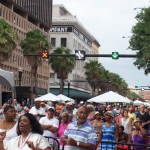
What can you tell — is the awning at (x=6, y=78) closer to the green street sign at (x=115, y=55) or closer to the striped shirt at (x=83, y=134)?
the green street sign at (x=115, y=55)

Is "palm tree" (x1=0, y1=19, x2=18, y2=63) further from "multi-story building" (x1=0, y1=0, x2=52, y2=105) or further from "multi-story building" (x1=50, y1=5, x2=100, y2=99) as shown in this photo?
"multi-story building" (x1=50, y1=5, x2=100, y2=99)

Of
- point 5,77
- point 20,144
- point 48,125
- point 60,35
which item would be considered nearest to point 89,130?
point 20,144

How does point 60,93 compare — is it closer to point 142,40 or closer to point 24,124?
point 142,40

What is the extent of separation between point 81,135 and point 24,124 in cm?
126

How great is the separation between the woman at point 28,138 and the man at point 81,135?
101 cm

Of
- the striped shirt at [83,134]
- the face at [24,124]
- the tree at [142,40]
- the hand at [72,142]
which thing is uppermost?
the tree at [142,40]

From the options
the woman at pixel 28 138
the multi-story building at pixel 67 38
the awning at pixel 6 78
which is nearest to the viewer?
the woman at pixel 28 138

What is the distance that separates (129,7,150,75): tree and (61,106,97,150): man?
27.8 m

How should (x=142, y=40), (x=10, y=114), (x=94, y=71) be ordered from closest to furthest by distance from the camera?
(x=10, y=114), (x=142, y=40), (x=94, y=71)

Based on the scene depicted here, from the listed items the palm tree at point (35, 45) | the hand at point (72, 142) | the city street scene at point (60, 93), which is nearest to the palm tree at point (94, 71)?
the city street scene at point (60, 93)

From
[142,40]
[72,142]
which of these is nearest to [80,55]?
Result: [142,40]

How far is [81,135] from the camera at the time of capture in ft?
22.8

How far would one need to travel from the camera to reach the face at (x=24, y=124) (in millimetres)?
5965

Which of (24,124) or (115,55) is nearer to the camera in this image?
(24,124)
